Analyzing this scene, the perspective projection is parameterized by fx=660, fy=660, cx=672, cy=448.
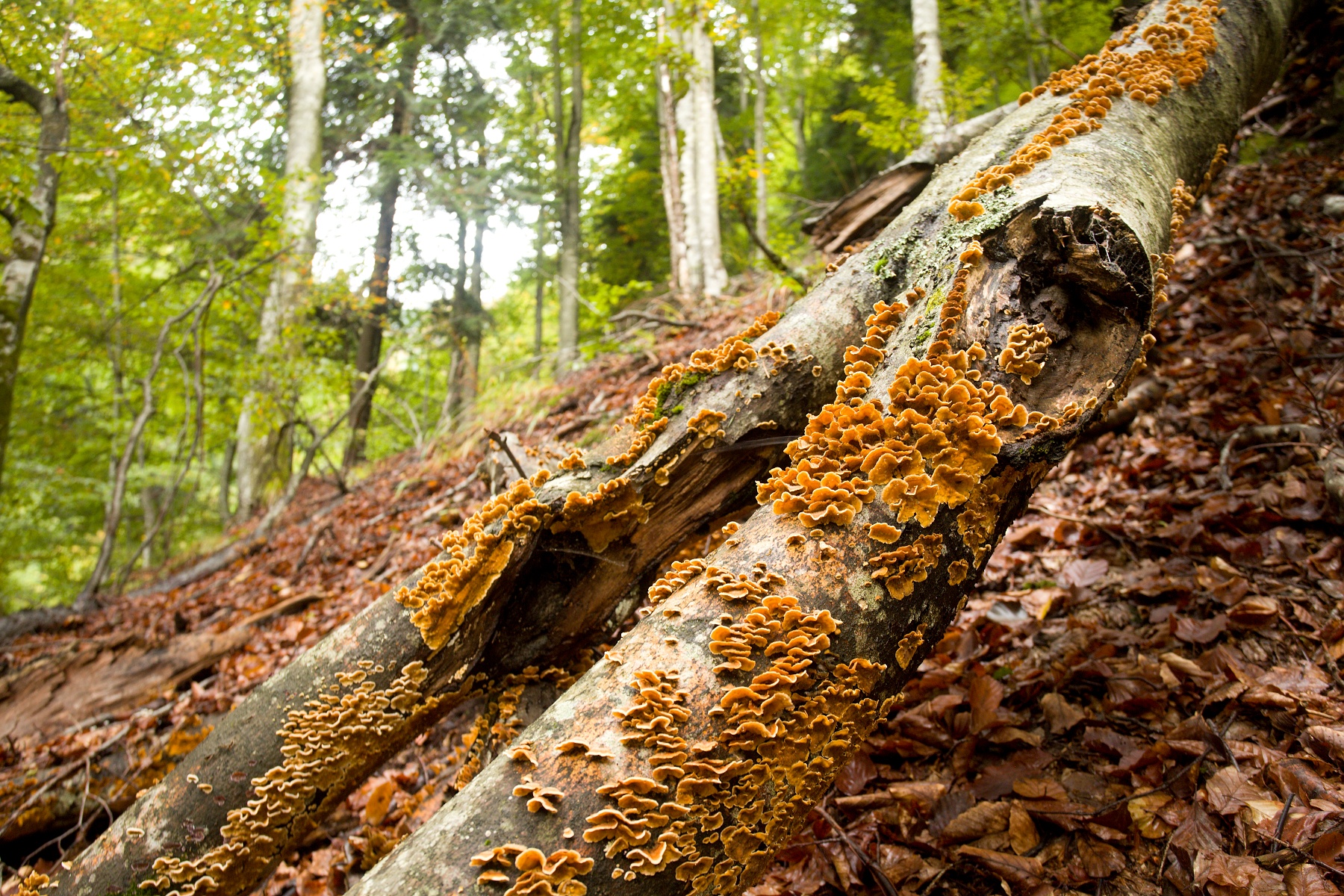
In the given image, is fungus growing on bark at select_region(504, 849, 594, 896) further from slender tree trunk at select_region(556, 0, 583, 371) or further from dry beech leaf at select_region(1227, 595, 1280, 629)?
slender tree trunk at select_region(556, 0, 583, 371)

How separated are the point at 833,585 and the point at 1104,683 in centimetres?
208

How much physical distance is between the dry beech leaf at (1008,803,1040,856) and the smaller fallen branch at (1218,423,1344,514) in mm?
2312

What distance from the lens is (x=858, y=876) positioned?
2379 mm

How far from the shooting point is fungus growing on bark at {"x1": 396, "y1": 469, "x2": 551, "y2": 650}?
2350mm

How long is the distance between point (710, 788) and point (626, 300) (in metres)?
16.2

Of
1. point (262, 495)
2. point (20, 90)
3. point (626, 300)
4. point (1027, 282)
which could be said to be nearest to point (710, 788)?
point (1027, 282)

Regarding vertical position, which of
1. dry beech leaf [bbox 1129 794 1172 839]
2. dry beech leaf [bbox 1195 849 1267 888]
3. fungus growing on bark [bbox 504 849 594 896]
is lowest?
dry beech leaf [bbox 1129 794 1172 839]

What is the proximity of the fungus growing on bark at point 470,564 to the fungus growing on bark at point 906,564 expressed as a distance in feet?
3.99

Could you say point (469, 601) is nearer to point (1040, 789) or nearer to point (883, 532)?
point (883, 532)

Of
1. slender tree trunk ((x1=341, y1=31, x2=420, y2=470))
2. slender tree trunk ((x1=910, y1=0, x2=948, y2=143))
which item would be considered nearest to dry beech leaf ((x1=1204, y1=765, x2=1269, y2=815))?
slender tree trunk ((x1=910, y1=0, x2=948, y2=143))

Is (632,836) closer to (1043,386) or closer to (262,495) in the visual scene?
(1043,386)

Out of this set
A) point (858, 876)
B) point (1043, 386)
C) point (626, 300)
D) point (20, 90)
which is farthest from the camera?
point (626, 300)

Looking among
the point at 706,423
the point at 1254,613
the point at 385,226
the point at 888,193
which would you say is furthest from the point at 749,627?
the point at 385,226

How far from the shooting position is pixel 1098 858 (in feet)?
7.17
